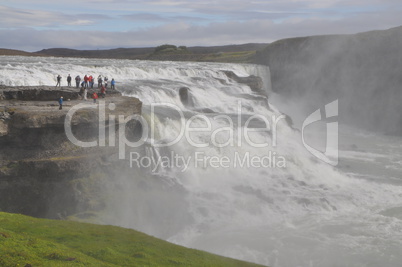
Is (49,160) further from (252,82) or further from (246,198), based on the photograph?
(252,82)

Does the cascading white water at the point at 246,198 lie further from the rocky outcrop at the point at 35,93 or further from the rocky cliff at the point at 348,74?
the rocky cliff at the point at 348,74

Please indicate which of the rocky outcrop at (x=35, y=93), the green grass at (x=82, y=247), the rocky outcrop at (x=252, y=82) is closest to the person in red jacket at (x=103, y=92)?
the rocky outcrop at (x=35, y=93)

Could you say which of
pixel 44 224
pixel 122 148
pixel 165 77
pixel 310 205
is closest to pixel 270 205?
pixel 310 205

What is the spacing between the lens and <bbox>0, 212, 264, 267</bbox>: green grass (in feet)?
44.9

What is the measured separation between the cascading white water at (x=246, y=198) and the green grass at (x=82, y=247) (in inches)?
202

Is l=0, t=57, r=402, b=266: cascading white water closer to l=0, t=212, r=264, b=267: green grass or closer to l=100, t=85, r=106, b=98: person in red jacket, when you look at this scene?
l=100, t=85, r=106, b=98: person in red jacket

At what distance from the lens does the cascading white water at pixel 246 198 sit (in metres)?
23.2

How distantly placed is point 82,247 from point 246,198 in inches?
565

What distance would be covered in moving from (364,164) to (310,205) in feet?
49.5

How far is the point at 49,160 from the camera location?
24.8 metres

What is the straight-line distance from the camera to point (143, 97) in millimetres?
38812

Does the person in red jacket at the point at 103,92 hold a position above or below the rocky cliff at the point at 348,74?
below

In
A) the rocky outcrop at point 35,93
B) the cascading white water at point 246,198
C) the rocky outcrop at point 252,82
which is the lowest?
the cascading white water at point 246,198

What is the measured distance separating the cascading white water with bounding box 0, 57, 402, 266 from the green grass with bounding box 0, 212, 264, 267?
5.12 metres
